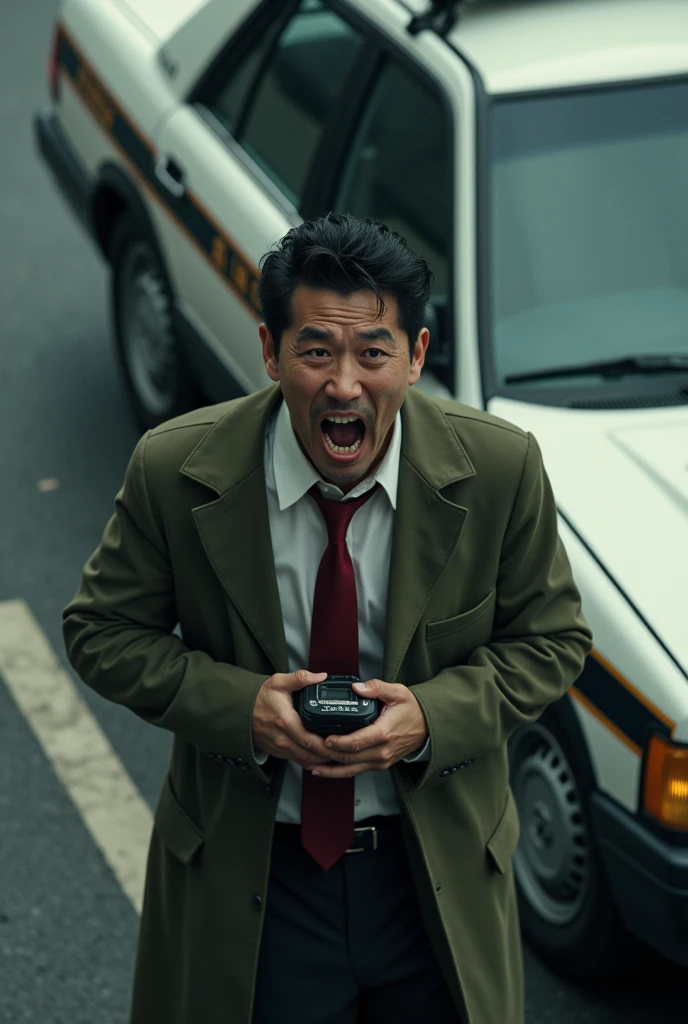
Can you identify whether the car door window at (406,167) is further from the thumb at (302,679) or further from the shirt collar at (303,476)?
the thumb at (302,679)

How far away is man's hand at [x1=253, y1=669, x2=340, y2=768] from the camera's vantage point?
7.70 ft

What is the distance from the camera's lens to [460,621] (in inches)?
98.0

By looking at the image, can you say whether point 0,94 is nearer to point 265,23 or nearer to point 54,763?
point 265,23

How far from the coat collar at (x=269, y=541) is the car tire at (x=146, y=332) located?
3164mm

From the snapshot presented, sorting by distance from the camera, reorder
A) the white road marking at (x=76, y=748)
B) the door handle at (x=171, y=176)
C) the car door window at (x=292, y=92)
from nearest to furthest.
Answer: the white road marking at (x=76, y=748) → the car door window at (x=292, y=92) → the door handle at (x=171, y=176)

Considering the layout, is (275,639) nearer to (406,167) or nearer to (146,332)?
(406,167)

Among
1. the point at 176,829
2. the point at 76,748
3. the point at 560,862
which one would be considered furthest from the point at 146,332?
the point at 176,829

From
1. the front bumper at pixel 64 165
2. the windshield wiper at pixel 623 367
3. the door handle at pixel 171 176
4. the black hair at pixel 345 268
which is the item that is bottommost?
the black hair at pixel 345 268

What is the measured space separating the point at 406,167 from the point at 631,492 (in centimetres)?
Answer: 124

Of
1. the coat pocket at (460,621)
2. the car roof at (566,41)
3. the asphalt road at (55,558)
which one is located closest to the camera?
the coat pocket at (460,621)

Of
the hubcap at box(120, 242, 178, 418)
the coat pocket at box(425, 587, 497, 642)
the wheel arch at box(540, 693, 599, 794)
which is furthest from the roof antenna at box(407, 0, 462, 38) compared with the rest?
the coat pocket at box(425, 587, 497, 642)

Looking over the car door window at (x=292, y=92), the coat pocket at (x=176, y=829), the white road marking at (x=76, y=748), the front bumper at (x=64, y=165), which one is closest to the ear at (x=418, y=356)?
the coat pocket at (x=176, y=829)

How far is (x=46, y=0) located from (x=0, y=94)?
1.61m

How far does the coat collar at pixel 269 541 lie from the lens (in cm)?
243
